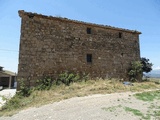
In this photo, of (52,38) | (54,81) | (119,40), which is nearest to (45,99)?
(54,81)

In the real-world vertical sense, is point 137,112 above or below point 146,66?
below

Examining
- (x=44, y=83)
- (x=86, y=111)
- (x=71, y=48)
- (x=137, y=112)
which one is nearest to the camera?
(x=137, y=112)

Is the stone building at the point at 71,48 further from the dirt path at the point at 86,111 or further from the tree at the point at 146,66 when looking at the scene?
the dirt path at the point at 86,111

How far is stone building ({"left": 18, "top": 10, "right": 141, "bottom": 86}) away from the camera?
10852mm

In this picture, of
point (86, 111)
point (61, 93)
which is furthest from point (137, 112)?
point (61, 93)

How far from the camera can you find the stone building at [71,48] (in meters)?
10.9

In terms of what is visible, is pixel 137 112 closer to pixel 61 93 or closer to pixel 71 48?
pixel 61 93

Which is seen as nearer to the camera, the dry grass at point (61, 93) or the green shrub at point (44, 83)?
the dry grass at point (61, 93)

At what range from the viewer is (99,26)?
13.7m

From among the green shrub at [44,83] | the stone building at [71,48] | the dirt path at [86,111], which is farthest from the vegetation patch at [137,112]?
the stone building at [71,48]

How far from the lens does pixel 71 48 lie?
12375 mm

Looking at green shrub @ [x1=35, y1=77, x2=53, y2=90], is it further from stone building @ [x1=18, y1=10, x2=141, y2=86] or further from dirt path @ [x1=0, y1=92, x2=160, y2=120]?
dirt path @ [x1=0, y1=92, x2=160, y2=120]

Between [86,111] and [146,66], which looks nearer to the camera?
[86,111]

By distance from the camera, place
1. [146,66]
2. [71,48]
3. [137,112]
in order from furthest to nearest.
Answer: [146,66], [71,48], [137,112]
